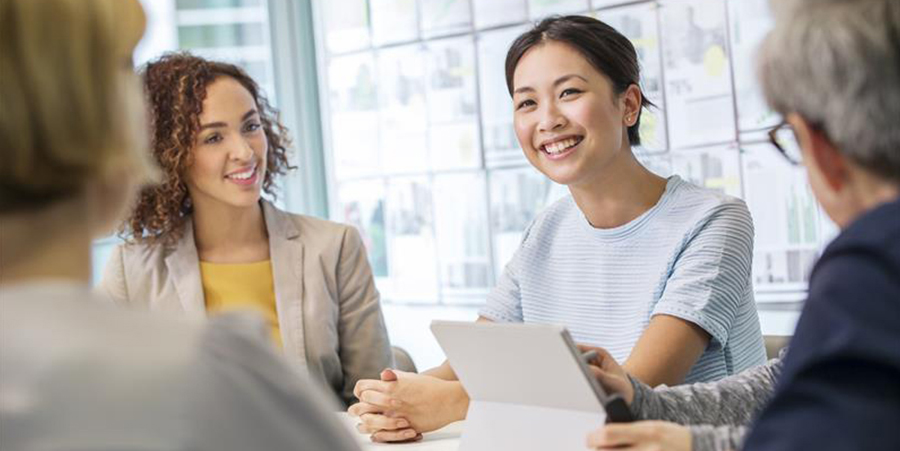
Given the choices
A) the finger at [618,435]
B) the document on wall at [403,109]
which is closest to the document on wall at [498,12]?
the document on wall at [403,109]

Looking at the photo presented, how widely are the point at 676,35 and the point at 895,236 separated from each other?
253cm

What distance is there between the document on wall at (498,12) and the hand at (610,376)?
7.45 feet

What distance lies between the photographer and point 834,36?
96cm

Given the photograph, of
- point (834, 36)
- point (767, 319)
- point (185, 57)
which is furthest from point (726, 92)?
point (834, 36)

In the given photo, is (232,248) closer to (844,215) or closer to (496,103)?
(496,103)

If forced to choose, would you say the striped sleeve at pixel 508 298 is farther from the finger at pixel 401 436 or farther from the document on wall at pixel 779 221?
the document on wall at pixel 779 221

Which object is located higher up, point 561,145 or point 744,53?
point 744,53

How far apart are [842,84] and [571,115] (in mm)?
1406

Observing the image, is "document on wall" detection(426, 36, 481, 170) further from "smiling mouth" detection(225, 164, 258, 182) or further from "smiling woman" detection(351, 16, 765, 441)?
"smiling woman" detection(351, 16, 765, 441)

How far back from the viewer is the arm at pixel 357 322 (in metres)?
2.81

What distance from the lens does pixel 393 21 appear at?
13.7 feet

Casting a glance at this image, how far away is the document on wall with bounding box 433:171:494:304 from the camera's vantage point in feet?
13.0

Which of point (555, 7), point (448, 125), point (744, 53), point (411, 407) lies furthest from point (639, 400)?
point (448, 125)

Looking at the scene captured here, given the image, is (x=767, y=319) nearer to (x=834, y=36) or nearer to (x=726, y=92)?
(x=726, y=92)
